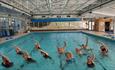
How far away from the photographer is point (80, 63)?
746 cm

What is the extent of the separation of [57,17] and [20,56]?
66.8ft

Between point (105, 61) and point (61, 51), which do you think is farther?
point (61, 51)

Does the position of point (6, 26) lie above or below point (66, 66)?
above

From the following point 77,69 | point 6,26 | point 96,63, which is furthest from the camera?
point 6,26

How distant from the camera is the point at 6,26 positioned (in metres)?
18.8

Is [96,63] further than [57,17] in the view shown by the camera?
No

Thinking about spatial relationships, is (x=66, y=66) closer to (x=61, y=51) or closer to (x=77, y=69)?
(x=77, y=69)

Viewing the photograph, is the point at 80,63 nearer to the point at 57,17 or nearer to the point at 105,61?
the point at 105,61

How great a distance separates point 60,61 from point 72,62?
1.75 feet

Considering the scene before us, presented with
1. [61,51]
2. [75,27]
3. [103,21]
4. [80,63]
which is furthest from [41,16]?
[80,63]

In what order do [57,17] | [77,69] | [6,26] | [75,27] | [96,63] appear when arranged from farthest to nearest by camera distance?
1. [75,27]
2. [57,17]
3. [6,26]
4. [96,63]
5. [77,69]

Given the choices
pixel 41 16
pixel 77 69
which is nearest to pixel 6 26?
pixel 41 16

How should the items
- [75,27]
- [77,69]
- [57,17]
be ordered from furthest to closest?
[75,27]
[57,17]
[77,69]

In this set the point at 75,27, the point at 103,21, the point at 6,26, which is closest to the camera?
the point at 6,26
